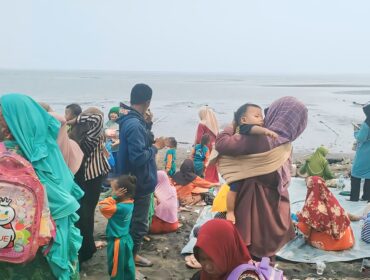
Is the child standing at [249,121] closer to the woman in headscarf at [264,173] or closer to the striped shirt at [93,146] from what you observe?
the woman in headscarf at [264,173]

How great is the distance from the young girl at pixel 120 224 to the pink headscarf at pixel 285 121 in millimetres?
1228

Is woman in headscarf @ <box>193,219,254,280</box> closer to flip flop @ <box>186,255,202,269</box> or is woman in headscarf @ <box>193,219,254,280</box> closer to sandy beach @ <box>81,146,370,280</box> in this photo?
sandy beach @ <box>81,146,370,280</box>

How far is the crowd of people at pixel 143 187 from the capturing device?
2.50 meters

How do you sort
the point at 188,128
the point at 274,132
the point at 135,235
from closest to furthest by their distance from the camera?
the point at 274,132 → the point at 135,235 → the point at 188,128

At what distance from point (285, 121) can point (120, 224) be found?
1.61 metres

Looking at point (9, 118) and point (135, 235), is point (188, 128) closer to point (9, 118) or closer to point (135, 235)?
point (135, 235)

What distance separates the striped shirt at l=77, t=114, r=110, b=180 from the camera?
3.78 metres

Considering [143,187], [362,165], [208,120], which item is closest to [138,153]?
[143,187]

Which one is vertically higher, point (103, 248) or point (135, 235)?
point (135, 235)

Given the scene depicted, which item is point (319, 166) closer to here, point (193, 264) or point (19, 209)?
point (193, 264)

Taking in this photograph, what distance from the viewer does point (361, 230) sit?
5082mm

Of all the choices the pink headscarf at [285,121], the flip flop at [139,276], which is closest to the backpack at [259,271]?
the pink headscarf at [285,121]

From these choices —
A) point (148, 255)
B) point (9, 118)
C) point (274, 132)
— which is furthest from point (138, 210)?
point (9, 118)

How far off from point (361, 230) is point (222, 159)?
8.47 ft
